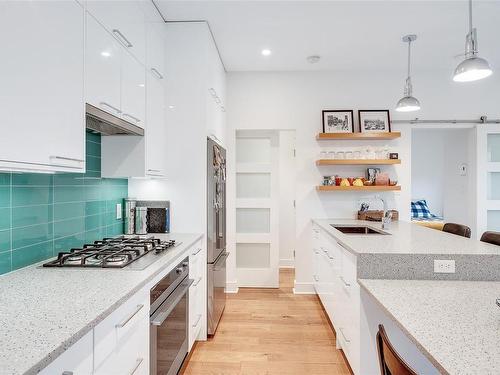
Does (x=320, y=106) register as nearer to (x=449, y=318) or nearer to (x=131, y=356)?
(x=449, y=318)

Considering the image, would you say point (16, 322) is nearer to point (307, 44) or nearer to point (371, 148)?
point (307, 44)

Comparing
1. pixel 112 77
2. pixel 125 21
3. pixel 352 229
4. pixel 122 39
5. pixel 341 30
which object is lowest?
pixel 352 229

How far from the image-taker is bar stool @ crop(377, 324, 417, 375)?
849 mm

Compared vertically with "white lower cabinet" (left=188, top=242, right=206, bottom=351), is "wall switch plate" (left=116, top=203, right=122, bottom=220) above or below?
above

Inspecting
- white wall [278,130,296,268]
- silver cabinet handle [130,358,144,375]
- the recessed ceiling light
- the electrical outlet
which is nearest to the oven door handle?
silver cabinet handle [130,358,144,375]

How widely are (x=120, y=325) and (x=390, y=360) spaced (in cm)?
94

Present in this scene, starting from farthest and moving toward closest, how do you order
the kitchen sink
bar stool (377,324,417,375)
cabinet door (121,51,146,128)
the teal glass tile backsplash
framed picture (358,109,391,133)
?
framed picture (358,109,391,133), the kitchen sink, cabinet door (121,51,146,128), the teal glass tile backsplash, bar stool (377,324,417,375)

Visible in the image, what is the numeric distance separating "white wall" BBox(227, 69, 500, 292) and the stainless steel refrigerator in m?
0.90

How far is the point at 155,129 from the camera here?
2.55m

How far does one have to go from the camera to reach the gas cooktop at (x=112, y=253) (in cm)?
166

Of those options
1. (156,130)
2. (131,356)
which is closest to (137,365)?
(131,356)

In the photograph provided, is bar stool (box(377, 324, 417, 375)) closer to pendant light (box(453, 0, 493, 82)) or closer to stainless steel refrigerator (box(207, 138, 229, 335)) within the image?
pendant light (box(453, 0, 493, 82))

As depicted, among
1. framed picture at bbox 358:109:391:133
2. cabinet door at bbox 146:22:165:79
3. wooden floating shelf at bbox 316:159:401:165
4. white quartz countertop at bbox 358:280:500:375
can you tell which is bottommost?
white quartz countertop at bbox 358:280:500:375

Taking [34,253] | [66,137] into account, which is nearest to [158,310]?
[34,253]
